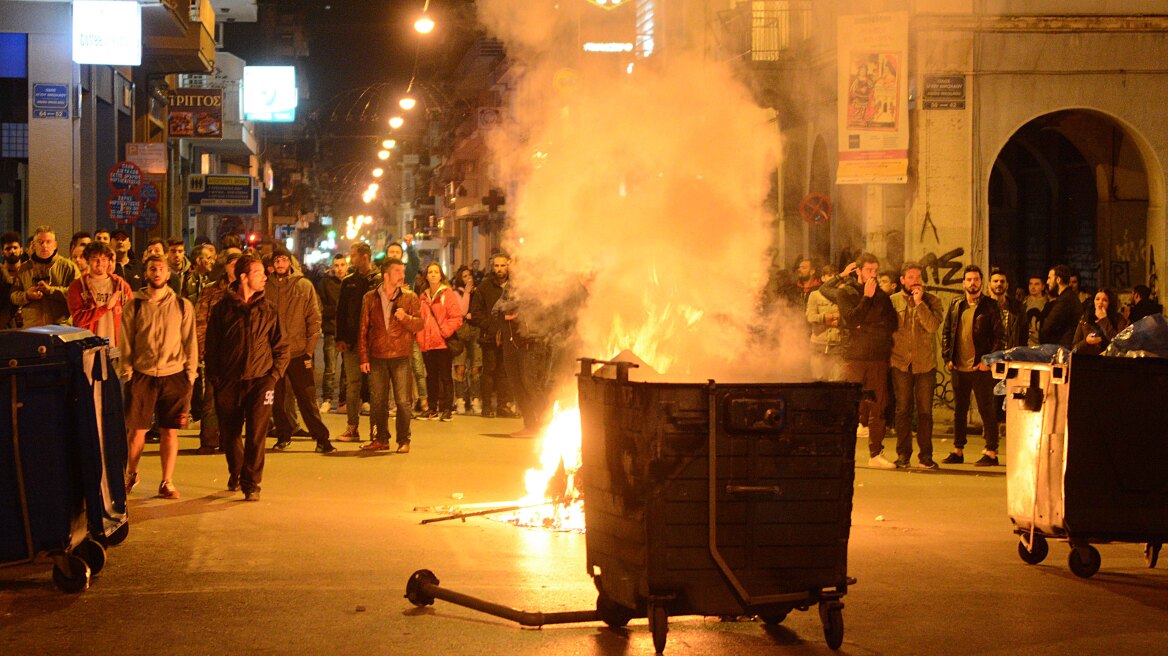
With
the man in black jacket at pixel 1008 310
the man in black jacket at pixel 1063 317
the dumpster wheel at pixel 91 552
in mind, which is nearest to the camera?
the dumpster wheel at pixel 91 552

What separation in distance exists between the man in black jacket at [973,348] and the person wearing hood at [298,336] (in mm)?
6025

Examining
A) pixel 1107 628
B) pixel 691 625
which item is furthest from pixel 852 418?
pixel 1107 628

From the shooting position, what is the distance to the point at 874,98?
54.8ft

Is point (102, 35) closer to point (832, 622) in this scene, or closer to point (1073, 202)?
point (1073, 202)

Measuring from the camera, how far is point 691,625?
6.48 meters

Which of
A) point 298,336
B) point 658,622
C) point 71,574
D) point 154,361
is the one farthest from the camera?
point 298,336

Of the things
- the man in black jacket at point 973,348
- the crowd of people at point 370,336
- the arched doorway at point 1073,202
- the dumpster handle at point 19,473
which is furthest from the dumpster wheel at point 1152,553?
the arched doorway at point 1073,202

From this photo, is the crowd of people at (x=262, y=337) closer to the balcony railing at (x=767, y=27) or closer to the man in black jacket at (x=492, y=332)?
the man in black jacket at (x=492, y=332)

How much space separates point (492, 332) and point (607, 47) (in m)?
3.61

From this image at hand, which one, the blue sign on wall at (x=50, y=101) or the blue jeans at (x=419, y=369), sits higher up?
the blue sign on wall at (x=50, y=101)

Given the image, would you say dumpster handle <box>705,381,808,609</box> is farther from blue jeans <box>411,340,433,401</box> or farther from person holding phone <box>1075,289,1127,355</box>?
blue jeans <box>411,340,433,401</box>

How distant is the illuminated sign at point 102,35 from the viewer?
20469 millimetres

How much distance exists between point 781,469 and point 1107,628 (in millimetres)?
1928

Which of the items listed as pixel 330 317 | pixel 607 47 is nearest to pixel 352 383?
pixel 330 317
